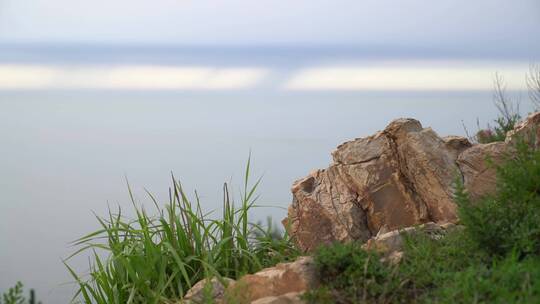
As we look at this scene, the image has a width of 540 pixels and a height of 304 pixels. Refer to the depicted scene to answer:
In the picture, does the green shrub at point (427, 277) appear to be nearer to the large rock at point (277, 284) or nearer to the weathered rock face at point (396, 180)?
the large rock at point (277, 284)

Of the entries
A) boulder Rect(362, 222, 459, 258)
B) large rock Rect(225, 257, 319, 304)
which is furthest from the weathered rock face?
large rock Rect(225, 257, 319, 304)

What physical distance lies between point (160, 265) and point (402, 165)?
2478 mm

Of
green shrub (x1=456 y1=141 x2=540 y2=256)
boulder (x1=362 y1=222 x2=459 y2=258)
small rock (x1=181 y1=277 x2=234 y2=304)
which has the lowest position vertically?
small rock (x1=181 y1=277 x2=234 y2=304)

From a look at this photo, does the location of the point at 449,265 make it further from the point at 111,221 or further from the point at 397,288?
the point at 111,221

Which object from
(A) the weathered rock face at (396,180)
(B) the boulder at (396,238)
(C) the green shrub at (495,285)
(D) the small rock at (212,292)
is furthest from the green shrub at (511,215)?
(D) the small rock at (212,292)

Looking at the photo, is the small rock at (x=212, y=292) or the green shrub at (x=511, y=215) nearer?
the green shrub at (x=511, y=215)

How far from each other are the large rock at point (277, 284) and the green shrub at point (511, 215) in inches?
42.9

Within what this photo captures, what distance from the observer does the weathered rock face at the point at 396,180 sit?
22.5ft

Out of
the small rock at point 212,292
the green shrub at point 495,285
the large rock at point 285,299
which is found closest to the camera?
the green shrub at point 495,285

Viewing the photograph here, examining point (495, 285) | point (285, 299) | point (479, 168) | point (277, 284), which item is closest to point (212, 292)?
point (277, 284)

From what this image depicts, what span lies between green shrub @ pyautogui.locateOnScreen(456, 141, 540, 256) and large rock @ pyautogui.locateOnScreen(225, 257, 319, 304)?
3.58 ft

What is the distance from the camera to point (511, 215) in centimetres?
483

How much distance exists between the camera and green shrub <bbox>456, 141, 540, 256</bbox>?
15.3 ft

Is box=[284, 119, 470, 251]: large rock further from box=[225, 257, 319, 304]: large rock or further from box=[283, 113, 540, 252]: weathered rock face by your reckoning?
box=[225, 257, 319, 304]: large rock
